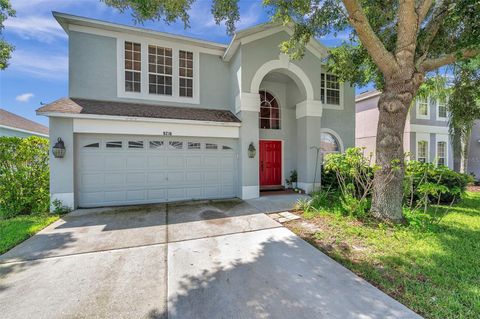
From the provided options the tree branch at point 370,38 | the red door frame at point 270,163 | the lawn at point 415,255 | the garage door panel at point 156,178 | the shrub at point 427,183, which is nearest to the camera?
the lawn at point 415,255

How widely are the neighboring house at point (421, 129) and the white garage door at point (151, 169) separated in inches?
462

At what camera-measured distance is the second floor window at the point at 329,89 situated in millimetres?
11953

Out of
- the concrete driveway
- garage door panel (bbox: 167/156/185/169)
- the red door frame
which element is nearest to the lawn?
the concrete driveway

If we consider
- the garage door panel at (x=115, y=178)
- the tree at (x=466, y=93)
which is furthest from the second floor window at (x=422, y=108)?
the garage door panel at (x=115, y=178)

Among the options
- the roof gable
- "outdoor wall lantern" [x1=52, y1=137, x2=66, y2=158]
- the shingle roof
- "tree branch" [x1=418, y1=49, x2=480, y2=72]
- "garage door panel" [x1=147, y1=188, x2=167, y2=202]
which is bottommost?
"garage door panel" [x1=147, y1=188, x2=167, y2=202]

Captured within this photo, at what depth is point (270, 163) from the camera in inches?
444

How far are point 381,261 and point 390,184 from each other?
2596 mm

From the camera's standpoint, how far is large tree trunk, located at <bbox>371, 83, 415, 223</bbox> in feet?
18.7

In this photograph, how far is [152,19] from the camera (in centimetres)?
616

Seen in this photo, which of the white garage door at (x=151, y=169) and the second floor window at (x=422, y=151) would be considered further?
the second floor window at (x=422, y=151)

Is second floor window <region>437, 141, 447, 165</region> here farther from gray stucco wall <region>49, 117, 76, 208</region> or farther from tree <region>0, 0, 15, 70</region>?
tree <region>0, 0, 15, 70</region>

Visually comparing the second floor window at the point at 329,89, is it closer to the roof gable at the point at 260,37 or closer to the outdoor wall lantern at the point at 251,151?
the roof gable at the point at 260,37

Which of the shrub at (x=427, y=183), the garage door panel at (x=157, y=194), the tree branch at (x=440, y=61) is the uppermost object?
the tree branch at (x=440, y=61)

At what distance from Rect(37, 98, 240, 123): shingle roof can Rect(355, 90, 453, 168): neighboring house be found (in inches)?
456
